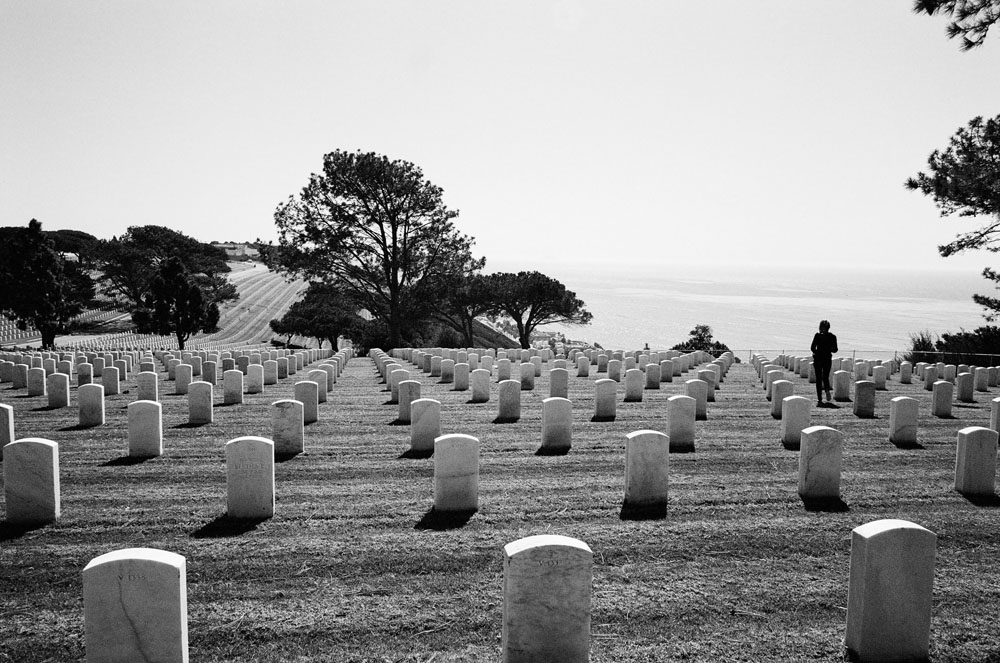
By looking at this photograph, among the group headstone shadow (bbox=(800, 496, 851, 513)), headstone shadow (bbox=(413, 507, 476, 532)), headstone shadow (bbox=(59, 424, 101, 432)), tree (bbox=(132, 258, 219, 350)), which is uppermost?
tree (bbox=(132, 258, 219, 350))

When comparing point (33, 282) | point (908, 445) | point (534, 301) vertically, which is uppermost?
point (33, 282)

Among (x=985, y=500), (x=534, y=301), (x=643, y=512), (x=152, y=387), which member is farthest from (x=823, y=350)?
(x=534, y=301)

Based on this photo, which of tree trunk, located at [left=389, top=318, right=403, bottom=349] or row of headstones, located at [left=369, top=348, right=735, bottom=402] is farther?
tree trunk, located at [left=389, top=318, right=403, bottom=349]

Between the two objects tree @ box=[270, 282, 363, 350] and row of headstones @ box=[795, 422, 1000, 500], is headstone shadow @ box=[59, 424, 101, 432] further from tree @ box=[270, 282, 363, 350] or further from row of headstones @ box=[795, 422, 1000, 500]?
tree @ box=[270, 282, 363, 350]

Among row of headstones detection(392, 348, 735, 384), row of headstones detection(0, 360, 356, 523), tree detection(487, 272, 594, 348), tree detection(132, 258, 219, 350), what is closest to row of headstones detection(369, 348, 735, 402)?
row of headstones detection(392, 348, 735, 384)

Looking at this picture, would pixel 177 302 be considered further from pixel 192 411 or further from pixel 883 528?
pixel 883 528

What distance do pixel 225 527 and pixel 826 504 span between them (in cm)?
666

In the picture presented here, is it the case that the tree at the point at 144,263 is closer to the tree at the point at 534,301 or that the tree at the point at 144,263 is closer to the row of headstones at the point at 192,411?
the tree at the point at 534,301

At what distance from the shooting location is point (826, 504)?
8.40 m

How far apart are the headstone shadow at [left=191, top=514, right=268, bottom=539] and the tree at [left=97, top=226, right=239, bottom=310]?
232 ft

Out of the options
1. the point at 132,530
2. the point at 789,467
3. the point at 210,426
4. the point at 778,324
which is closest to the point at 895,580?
the point at 789,467

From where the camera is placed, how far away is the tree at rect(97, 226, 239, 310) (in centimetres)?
7875

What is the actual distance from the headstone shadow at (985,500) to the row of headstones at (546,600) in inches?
177

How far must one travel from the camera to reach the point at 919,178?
21.9 meters
